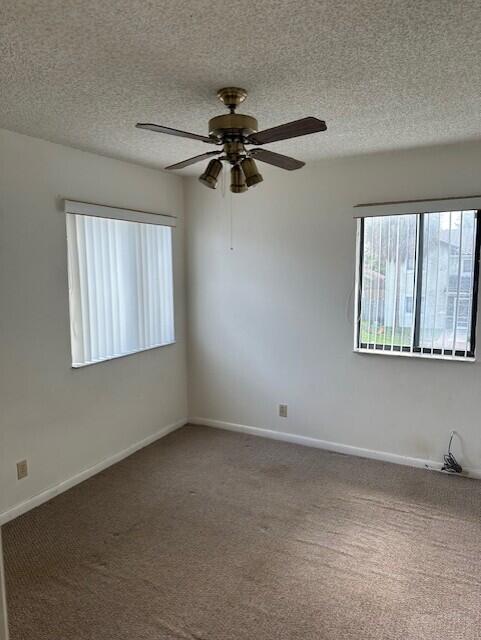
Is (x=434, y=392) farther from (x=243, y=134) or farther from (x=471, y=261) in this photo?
(x=243, y=134)

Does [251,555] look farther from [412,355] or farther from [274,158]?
[274,158]

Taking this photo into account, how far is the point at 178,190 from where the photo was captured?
4.19m

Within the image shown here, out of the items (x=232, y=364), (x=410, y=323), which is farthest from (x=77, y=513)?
(x=410, y=323)

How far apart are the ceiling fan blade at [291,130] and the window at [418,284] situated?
5.75ft

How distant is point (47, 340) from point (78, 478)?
1.06 m

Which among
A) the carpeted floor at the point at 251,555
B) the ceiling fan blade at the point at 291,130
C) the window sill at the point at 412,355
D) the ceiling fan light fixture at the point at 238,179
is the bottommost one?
the carpeted floor at the point at 251,555

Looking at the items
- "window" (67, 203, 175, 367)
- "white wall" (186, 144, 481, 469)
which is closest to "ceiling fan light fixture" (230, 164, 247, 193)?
"white wall" (186, 144, 481, 469)

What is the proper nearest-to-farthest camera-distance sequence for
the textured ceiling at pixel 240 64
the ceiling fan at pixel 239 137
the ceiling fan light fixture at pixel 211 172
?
1. the textured ceiling at pixel 240 64
2. the ceiling fan at pixel 239 137
3. the ceiling fan light fixture at pixel 211 172

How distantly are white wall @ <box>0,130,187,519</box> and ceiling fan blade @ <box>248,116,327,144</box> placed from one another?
159cm

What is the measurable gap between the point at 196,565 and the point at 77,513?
95cm

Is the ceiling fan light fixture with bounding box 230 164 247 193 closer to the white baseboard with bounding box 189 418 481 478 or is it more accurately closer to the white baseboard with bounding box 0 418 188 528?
the white baseboard with bounding box 0 418 188 528

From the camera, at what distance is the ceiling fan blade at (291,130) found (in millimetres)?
1771

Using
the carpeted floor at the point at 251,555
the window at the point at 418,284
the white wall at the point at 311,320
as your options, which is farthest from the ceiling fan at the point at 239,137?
the carpeted floor at the point at 251,555

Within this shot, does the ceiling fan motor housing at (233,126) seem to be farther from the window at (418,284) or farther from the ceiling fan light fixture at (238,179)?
the window at (418,284)
